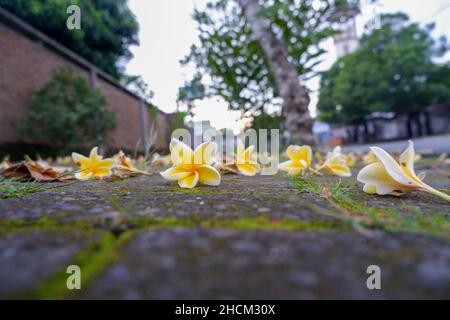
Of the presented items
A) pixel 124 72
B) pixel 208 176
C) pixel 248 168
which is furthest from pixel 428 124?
pixel 208 176

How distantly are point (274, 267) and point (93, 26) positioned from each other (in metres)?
12.2

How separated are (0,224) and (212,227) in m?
0.44

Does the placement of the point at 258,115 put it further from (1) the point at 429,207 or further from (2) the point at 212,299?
(2) the point at 212,299

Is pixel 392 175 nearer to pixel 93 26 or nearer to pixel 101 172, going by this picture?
pixel 101 172

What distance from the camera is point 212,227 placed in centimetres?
52

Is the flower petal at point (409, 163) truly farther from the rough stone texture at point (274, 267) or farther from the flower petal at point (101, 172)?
the flower petal at point (101, 172)

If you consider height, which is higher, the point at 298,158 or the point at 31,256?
the point at 298,158

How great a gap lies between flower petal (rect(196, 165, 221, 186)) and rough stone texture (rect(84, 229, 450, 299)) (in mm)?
571

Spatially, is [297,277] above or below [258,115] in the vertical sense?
below

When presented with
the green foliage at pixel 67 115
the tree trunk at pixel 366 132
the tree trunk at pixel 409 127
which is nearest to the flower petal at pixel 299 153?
the green foliage at pixel 67 115

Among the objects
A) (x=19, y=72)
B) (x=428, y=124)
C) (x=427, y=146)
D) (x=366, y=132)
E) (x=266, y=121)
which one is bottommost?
(x=427, y=146)

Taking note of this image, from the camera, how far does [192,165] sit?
1.06m

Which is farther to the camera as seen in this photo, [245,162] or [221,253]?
[245,162]

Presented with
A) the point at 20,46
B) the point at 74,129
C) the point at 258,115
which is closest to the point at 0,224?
the point at 258,115
